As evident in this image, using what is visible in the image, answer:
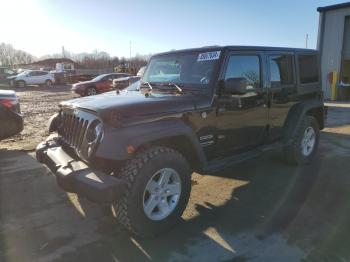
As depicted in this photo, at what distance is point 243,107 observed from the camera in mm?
4824

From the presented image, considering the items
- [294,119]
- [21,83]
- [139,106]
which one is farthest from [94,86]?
[139,106]

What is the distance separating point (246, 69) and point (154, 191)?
7.39ft

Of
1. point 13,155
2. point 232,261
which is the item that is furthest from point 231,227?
point 13,155

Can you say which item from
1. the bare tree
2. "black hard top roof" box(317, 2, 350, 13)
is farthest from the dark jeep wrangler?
the bare tree

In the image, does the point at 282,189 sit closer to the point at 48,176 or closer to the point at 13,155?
the point at 48,176

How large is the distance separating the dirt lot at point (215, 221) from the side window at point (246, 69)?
1562mm

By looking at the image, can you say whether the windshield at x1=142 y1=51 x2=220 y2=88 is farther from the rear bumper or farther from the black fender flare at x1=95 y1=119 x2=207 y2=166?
the rear bumper

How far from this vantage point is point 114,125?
3.50 m

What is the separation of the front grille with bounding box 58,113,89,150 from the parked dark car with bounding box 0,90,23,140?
2.78 metres

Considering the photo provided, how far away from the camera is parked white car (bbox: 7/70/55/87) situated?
32.8 meters

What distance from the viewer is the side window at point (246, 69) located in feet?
15.3

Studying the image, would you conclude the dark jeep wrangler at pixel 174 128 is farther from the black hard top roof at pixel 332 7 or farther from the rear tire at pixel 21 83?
the rear tire at pixel 21 83

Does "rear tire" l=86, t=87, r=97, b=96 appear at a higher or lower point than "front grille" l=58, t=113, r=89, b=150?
lower

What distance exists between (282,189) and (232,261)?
2111mm
